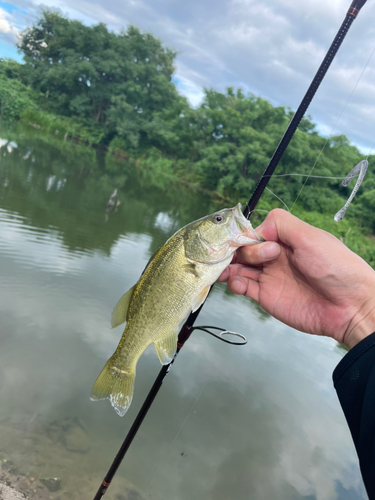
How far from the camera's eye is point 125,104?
37406mm

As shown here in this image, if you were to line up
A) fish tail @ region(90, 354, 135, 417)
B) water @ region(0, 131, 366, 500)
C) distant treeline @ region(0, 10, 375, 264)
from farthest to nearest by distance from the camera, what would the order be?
1. distant treeline @ region(0, 10, 375, 264)
2. water @ region(0, 131, 366, 500)
3. fish tail @ region(90, 354, 135, 417)

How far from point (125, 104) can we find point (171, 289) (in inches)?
1562

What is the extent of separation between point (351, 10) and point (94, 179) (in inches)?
655

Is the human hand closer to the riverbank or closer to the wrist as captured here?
the wrist

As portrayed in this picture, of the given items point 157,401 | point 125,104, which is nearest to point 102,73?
point 125,104

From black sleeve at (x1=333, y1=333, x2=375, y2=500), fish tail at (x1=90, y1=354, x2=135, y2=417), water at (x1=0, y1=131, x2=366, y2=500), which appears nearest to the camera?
black sleeve at (x1=333, y1=333, x2=375, y2=500)

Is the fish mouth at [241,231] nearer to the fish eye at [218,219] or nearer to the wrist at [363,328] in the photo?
the fish eye at [218,219]

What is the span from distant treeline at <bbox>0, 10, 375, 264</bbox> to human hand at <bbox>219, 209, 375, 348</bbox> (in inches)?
1027

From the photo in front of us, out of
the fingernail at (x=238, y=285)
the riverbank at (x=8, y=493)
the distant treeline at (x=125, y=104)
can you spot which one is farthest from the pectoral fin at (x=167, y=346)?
the distant treeline at (x=125, y=104)

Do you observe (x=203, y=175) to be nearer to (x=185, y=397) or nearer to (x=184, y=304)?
(x=185, y=397)

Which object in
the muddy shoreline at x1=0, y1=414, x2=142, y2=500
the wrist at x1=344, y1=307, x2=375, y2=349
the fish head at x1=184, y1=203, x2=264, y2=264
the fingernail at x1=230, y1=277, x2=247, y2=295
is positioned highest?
the fish head at x1=184, y1=203, x2=264, y2=264

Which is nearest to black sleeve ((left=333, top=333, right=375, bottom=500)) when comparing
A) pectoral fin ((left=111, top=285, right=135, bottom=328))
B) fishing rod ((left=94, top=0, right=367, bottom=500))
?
fishing rod ((left=94, top=0, right=367, bottom=500))

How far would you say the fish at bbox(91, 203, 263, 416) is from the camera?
174 cm

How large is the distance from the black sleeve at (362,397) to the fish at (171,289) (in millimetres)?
697
